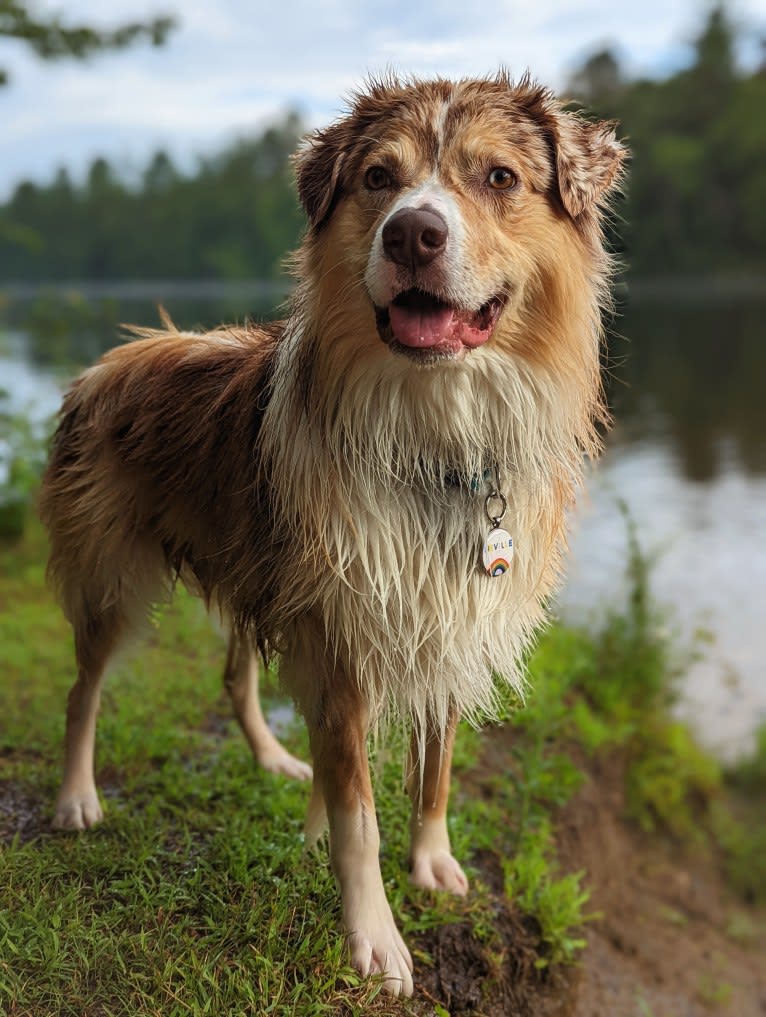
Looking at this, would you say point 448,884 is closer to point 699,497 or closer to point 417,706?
point 417,706

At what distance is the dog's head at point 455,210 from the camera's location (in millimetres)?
2369

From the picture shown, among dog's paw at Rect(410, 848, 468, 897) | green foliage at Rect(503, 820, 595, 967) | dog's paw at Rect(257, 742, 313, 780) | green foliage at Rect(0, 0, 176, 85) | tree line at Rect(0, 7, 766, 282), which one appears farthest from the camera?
tree line at Rect(0, 7, 766, 282)

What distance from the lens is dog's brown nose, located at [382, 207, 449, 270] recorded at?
2289 millimetres

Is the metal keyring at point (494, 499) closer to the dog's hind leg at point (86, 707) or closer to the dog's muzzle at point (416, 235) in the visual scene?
the dog's muzzle at point (416, 235)

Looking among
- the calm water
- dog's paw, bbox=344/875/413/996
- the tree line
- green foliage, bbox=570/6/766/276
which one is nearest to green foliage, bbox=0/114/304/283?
the tree line

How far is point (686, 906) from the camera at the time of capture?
206 inches

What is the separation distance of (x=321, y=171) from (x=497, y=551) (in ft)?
3.74

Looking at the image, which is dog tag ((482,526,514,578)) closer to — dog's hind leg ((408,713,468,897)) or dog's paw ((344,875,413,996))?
dog's hind leg ((408,713,468,897))

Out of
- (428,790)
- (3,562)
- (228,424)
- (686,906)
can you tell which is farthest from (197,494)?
(3,562)

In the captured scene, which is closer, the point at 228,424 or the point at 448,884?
the point at 228,424

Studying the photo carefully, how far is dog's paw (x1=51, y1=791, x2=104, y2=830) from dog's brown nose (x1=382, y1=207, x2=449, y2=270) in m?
2.28

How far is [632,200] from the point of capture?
3384 cm

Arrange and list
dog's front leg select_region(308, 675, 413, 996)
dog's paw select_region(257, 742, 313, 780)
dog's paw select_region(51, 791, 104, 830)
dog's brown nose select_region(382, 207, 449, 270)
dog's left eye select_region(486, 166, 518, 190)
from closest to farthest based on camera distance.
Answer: dog's brown nose select_region(382, 207, 449, 270), dog's left eye select_region(486, 166, 518, 190), dog's front leg select_region(308, 675, 413, 996), dog's paw select_region(51, 791, 104, 830), dog's paw select_region(257, 742, 313, 780)

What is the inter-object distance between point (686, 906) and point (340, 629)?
3467 millimetres
